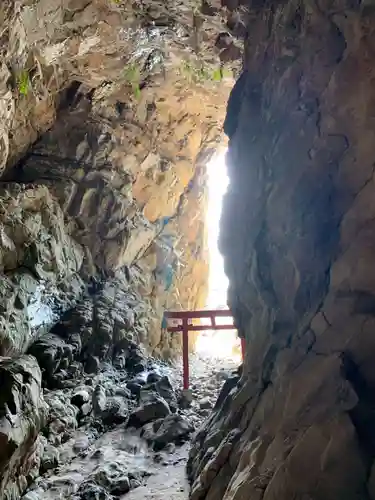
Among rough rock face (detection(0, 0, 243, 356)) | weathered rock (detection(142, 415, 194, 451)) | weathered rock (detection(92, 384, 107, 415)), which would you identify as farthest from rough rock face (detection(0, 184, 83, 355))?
weathered rock (detection(142, 415, 194, 451))

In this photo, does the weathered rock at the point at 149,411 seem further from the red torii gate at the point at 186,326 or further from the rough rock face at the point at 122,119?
the rough rock face at the point at 122,119

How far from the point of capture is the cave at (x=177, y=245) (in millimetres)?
3547

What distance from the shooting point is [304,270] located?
432cm

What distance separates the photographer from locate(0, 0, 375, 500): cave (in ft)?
11.6

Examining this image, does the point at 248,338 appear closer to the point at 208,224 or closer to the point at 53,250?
the point at 53,250

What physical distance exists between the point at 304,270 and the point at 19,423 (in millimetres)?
3477

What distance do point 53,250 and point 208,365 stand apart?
6.18 m

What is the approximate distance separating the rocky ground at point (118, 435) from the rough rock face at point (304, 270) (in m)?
0.73

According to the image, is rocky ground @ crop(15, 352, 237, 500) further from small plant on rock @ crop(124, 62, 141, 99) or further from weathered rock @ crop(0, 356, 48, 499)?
small plant on rock @ crop(124, 62, 141, 99)

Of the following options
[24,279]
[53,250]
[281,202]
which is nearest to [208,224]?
[53,250]

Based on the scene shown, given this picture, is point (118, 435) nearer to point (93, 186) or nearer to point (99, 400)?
point (99, 400)

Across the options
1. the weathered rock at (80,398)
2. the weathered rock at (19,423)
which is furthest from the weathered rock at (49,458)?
the weathered rock at (80,398)

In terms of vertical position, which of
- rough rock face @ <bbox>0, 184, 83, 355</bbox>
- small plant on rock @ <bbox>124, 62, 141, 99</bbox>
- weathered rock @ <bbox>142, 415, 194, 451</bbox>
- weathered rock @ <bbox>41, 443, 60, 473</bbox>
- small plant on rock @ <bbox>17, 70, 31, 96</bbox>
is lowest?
weathered rock @ <bbox>41, 443, 60, 473</bbox>

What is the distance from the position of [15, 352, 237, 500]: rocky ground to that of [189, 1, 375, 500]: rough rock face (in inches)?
28.8
